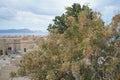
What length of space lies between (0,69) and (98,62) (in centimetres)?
1538

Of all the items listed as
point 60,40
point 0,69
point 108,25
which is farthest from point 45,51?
point 0,69

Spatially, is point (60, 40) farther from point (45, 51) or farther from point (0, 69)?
point (0, 69)

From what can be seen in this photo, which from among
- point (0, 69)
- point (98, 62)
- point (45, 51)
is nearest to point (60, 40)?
point (45, 51)

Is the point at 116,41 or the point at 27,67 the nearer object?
the point at 116,41

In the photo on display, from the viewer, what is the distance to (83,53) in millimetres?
18266

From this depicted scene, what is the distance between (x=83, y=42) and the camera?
1823cm

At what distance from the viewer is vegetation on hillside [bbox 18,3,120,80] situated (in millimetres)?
18344

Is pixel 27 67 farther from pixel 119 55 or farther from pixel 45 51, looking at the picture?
pixel 119 55

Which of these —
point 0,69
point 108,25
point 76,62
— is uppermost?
point 108,25

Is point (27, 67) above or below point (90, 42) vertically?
below

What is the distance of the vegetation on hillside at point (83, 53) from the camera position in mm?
18344

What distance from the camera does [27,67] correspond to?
20.6 m

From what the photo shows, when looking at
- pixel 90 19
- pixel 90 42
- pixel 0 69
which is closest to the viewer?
pixel 90 42

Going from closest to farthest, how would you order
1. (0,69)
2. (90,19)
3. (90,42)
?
(90,42)
(90,19)
(0,69)
